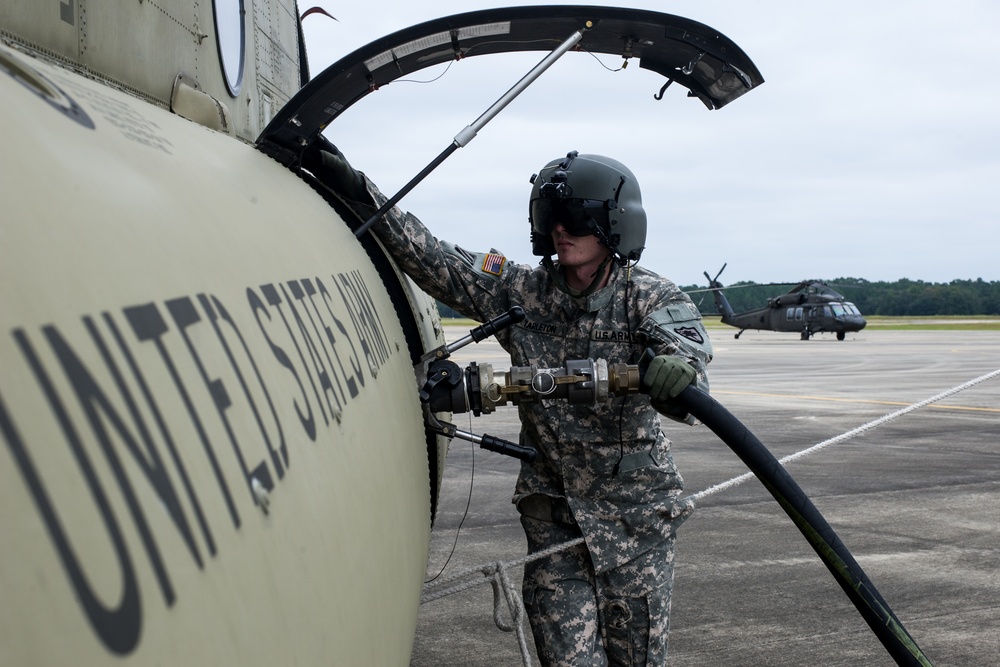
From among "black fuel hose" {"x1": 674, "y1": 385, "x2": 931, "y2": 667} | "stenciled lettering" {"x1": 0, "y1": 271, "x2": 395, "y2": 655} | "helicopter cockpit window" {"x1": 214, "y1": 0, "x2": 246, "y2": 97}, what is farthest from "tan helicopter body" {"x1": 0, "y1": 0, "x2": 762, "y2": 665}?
"black fuel hose" {"x1": 674, "y1": 385, "x2": 931, "y2": 667}

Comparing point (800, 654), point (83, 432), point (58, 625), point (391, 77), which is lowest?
point (800, 654)

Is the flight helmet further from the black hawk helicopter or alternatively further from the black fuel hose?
the black hawk helicopter

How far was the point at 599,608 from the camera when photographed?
3.77 meters

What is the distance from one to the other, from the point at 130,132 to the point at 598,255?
2.60 metres

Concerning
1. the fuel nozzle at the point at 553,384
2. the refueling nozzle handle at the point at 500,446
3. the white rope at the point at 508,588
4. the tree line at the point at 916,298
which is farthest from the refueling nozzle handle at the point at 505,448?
Result: the tree line at the point at 916,298

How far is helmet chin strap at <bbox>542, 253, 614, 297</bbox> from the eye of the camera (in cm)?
382

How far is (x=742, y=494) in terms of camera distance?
920cm

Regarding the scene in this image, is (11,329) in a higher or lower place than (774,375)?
higher

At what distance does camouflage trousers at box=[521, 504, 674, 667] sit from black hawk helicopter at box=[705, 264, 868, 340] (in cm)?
4122

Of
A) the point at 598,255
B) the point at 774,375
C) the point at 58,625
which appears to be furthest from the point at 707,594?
the point at 774,375

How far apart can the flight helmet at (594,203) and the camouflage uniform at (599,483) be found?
20 cm

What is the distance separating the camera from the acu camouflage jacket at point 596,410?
3668mm

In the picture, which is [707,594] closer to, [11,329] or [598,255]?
→ [598,255]

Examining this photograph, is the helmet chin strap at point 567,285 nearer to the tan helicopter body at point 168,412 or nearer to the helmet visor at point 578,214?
the helmet visor at point 578,214
